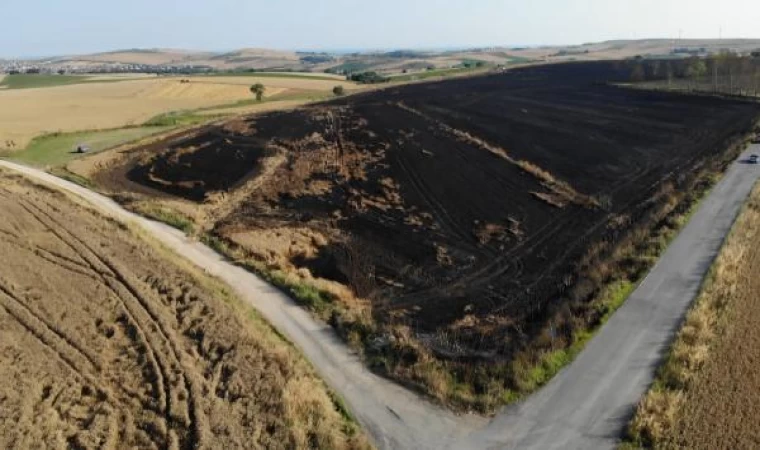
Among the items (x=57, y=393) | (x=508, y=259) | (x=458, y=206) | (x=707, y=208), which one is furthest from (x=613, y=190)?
(x=57, y=393)

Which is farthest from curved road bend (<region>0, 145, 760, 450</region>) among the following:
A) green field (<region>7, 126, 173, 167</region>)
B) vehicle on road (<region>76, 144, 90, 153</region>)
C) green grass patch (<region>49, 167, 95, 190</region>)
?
vehicle on road (<region>76, 144, 90, 153</region>)

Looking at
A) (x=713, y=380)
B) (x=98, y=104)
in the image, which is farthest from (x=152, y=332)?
(x=98, y=104)

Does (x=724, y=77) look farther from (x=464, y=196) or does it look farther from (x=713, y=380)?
(x=713, y=380)

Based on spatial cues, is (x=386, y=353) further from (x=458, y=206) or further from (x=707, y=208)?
(x=707, y=208)

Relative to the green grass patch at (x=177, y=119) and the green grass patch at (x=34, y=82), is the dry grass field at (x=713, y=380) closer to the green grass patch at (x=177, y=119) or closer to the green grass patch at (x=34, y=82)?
the green grass patch at (x=177, y=119)

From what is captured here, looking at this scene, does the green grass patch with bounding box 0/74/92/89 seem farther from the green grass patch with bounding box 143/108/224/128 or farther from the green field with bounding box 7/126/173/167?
the green field with bounding box 7/126/173/167
